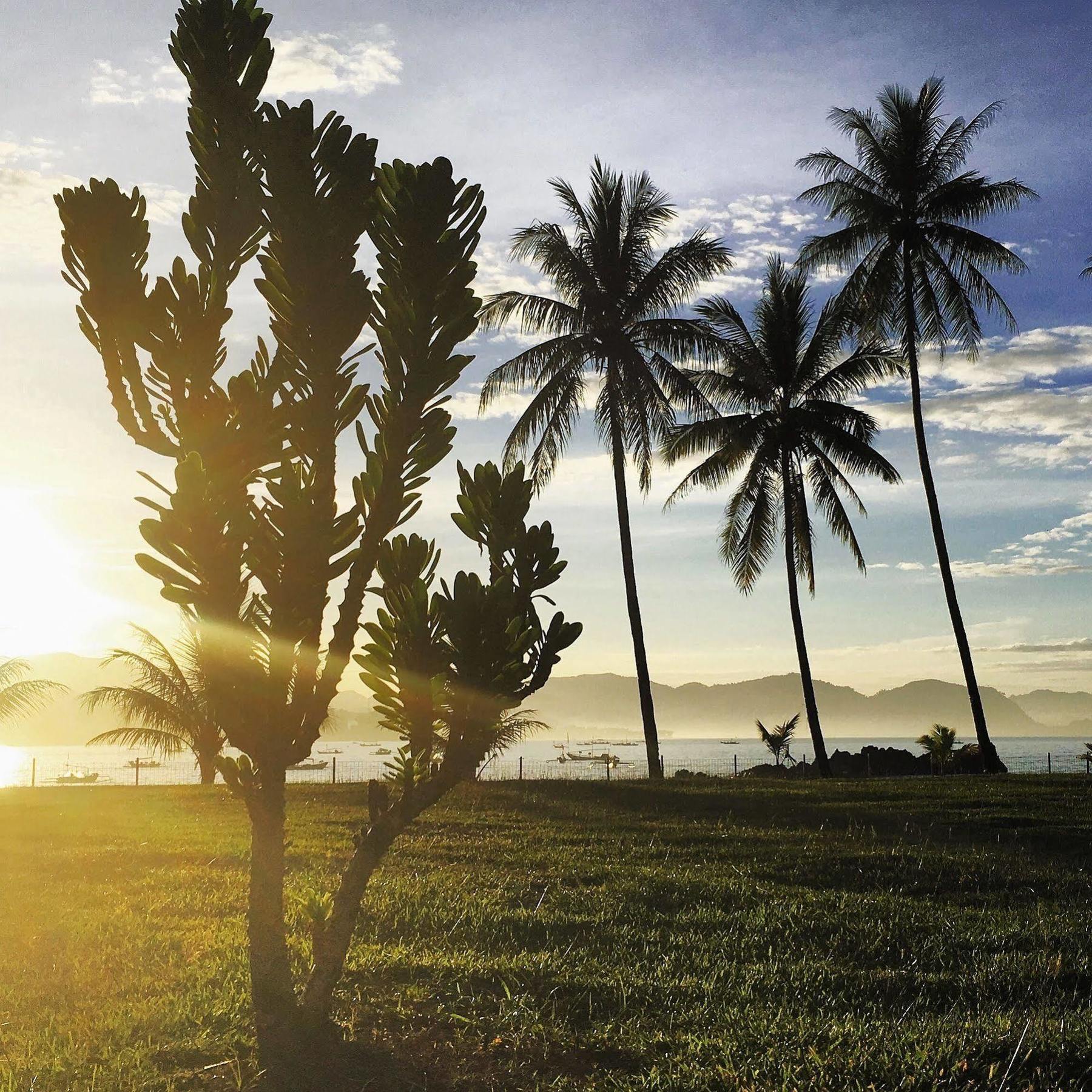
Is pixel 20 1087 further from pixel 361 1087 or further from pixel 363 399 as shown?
pixel 363 399

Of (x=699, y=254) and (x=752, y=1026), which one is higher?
(x=699, y=254)

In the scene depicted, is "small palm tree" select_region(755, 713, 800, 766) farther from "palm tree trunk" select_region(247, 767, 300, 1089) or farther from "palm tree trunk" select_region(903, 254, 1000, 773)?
"palm tree trunk" select_region(247, 767, 300, 1089)

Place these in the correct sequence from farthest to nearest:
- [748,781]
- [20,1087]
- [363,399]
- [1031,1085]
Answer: [748,781] → [363,399] → [20,1087] → [1031,1085]

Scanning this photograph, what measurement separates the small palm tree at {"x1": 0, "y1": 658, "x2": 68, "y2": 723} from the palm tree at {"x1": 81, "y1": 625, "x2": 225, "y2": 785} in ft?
11.0

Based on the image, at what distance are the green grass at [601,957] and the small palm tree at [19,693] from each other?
10.5 metres

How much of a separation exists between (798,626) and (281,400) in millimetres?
25311

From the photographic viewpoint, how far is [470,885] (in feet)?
33.0

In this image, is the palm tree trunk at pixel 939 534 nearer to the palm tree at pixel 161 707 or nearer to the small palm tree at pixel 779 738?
the small palm tree at pixel 779 738

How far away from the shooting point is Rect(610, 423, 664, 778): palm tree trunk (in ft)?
82.4

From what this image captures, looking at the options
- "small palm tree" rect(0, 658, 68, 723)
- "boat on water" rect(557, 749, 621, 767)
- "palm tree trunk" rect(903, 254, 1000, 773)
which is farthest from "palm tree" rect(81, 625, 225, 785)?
"palm tree trunk" rect(903, 254, 1000, 773)

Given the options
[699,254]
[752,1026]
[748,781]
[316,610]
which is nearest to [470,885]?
[752,1026]

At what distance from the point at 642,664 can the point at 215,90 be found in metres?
20.9

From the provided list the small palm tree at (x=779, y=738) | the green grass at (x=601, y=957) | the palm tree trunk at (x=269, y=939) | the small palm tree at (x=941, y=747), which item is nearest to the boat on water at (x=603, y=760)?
the small palm tree at (x=779, y=738)

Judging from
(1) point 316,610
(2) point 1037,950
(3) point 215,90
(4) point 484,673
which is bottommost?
(2) point 1037,950
